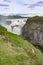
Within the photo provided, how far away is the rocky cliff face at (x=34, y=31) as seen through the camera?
50.4 m

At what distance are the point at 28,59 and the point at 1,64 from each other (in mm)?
2109

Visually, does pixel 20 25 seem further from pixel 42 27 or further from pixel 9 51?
pixel 9 51

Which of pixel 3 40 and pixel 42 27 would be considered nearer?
pixel 3 40

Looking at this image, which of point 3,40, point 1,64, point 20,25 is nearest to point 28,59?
point 1,64

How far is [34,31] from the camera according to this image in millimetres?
53188

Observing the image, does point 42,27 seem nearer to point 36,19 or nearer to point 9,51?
point 36,19

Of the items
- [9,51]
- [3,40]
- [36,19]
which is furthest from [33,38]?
[9,51]

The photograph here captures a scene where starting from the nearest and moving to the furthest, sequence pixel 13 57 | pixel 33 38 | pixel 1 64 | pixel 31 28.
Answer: pixel 1 64
pixel 13 57
pixel 33 38
pixel 31 28

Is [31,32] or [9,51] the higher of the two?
[9,51]

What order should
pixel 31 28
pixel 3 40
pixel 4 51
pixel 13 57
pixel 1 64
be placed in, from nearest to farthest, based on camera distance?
pixel 1 64, pixel 13 57, pixel 4 51, pixel 3 40, pixel 31 28

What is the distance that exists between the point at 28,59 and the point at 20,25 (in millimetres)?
44977

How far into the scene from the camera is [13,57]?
49.0 ft

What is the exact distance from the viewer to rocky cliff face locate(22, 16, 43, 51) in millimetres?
50366

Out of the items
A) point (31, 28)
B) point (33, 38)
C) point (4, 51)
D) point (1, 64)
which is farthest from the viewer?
point (31, 28)
